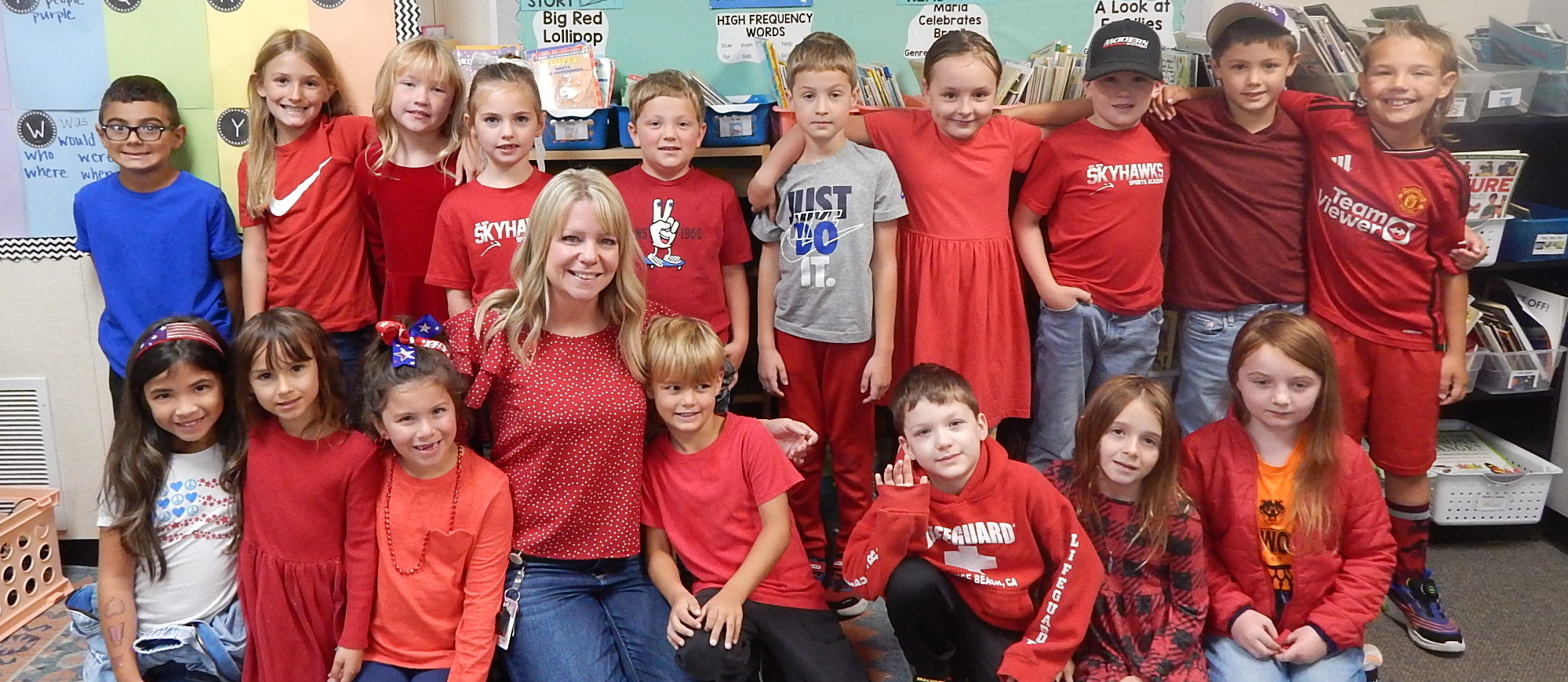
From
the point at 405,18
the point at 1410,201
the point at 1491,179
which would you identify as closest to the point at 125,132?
the point at 405,18

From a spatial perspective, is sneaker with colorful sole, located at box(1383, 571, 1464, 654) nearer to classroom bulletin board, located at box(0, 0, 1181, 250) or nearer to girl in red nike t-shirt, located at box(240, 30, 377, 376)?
girl in red nike t-shirt, located at box(240, 30, 377, 376)

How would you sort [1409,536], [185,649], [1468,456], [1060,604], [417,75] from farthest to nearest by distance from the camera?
[1468,456]
[1409,536]
[417,75]
[185,649]
[1060,604]

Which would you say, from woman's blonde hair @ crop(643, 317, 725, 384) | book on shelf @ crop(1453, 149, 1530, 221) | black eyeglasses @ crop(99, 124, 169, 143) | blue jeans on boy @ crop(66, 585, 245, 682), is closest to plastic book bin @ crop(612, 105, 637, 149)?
woman's blonde hair @ crop(643, 317, 725, 384)

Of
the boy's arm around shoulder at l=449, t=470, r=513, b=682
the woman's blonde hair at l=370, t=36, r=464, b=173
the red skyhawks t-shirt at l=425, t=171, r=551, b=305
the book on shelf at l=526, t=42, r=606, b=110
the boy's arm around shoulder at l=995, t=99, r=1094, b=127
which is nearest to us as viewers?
the boy's arm around shoulder at l=449, t=470, r=513, b=682

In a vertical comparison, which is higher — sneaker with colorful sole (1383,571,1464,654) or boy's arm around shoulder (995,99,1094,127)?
boy's arm around shoulder (995,99,1094,127)

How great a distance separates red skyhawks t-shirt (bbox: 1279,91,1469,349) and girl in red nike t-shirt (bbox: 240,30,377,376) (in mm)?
2292

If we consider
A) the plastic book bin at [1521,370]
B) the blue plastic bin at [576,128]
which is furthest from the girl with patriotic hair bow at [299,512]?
the plastic book bin at [1521,370]

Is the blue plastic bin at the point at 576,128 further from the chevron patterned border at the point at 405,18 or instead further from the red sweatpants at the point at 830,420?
the red sweatpants at the point at 830,420

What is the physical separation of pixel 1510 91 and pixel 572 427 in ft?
8.32

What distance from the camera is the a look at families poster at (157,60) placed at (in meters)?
2.75

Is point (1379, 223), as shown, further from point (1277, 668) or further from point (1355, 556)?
point (1277, 668)

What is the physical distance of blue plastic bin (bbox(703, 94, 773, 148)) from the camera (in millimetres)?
2758

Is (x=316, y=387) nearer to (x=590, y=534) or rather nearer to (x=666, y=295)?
(x=590, y=534)

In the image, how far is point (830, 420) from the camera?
2701 mm
